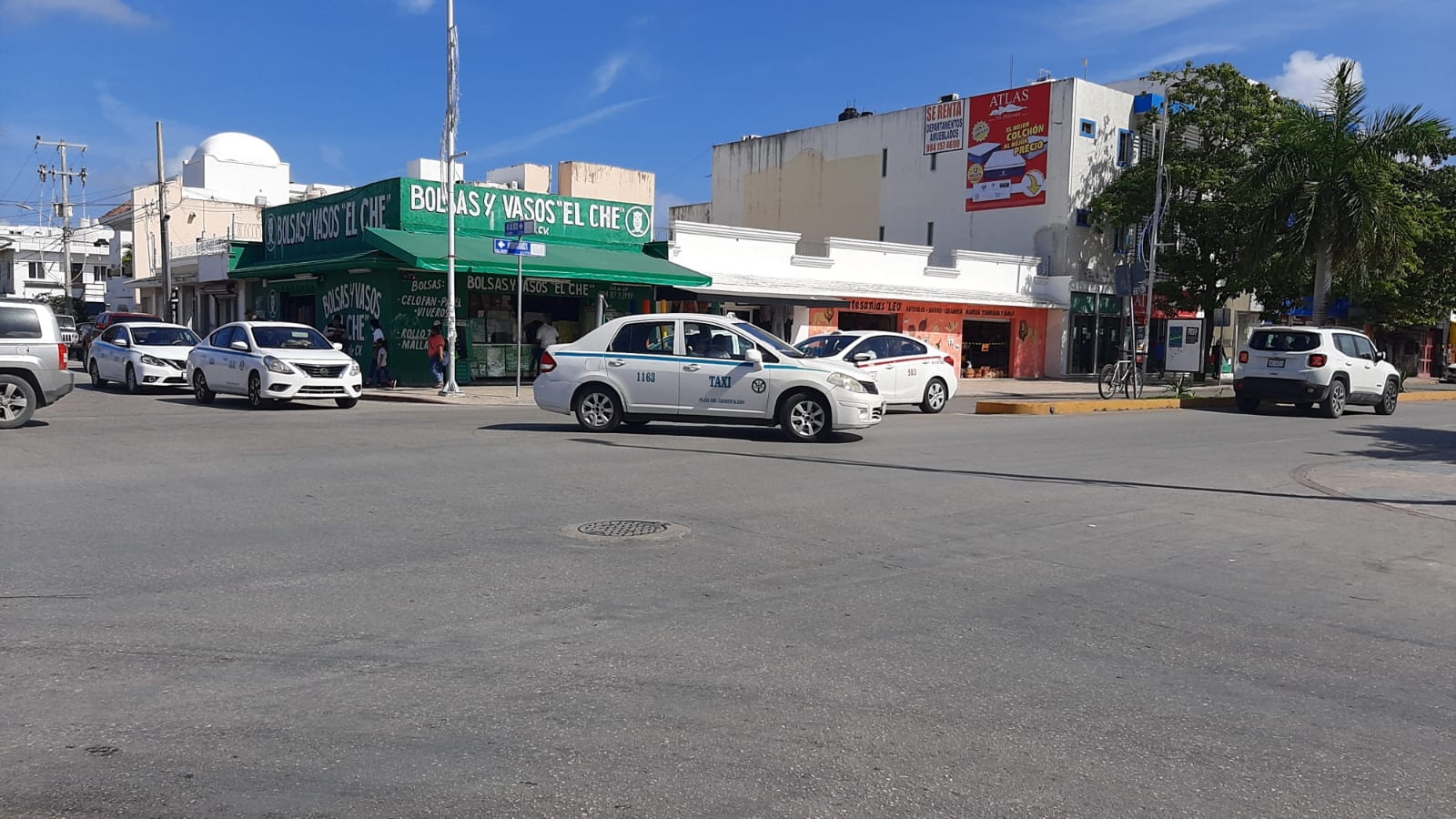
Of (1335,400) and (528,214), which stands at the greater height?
(528,214)

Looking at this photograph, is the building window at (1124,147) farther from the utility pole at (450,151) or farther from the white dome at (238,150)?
the white dome at (238,150)

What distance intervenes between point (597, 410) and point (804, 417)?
288cm

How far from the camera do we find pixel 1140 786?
380 centimetres

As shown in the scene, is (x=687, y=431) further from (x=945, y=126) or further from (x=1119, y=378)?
(x=945, y=126)

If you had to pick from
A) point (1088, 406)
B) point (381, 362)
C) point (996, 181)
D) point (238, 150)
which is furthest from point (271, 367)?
point (238, 150)

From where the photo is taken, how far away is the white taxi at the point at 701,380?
14094mm

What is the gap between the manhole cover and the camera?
783cm

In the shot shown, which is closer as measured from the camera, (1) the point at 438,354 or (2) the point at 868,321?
(1) the point at 438,354

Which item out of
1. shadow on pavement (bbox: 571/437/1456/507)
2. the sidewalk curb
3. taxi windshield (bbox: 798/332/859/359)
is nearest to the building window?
the sidewalk curb

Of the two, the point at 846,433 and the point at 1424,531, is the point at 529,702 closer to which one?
the point at 1424,531

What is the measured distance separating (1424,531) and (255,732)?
9.12m

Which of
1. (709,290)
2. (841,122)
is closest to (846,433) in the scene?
(709,290)

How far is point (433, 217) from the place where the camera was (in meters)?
26.5

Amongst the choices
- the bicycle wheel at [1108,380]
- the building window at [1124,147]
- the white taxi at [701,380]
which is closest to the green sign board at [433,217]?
the white taxi at [701,380]
